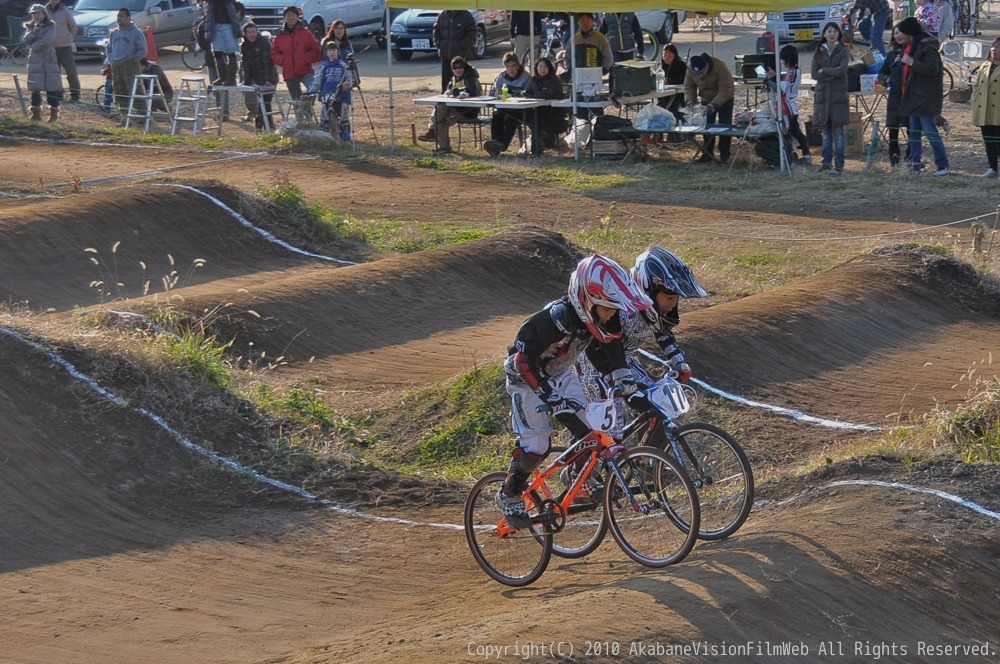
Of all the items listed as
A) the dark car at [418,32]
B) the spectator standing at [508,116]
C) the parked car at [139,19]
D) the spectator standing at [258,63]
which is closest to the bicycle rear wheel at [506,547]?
the spectator standing at [508,116]

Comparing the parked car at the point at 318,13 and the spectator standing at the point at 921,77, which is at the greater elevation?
the parked car at the point at 318,13

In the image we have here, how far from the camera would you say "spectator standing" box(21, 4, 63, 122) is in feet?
74.5

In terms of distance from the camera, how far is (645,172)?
1966cm

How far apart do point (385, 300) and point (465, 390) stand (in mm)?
2998

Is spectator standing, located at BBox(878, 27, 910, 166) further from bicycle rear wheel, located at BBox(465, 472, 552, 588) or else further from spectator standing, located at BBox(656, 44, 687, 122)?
bicycle rear wheel, located at BBox(465, 472, 552, 588)

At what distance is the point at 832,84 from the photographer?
696 inches

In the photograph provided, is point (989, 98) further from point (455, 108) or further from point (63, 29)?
point (63, 29)

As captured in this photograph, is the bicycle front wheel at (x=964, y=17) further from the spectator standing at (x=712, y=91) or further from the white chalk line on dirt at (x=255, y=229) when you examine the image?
the white chalk line on dirt at (x=255, y=229)

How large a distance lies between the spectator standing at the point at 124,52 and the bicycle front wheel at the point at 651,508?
772 inches

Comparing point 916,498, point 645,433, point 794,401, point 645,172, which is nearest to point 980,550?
point 916,498

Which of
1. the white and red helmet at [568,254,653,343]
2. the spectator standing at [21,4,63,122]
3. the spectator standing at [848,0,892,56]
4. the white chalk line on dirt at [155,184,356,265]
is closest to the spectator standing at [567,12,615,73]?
the white chalk line on dirt at [155,184,356,265]

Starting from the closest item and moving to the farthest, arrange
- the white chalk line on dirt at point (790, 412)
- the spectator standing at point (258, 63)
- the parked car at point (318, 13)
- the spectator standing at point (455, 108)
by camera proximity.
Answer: the white chalk line on dirt at point (790, 412)
the spectator standing at point (455, 108)
the spectator standing at point (258, 63)
the parked car at point (318, 13)

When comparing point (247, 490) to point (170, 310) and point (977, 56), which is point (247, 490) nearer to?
point (170, 310)

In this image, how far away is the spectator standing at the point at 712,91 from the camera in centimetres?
1942
